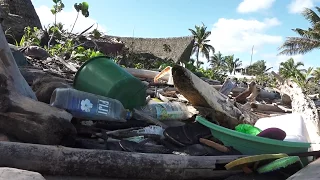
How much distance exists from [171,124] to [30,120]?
4.58ft

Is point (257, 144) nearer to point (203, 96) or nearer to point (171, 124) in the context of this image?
point (203, 96)

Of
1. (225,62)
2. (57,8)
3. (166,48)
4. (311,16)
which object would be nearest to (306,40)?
(311,16)

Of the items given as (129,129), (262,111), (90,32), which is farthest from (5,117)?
(90,32)

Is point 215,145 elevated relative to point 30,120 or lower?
lower

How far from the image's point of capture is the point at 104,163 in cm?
212

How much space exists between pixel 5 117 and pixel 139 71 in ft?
11.6

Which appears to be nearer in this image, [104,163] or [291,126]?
[104,163]

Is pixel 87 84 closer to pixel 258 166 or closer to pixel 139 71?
pixel 258 166

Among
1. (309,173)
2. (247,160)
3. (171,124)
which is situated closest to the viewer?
(309,173)

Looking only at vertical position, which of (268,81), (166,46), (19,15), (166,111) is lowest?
(268,81)

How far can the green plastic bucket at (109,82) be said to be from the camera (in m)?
3.14

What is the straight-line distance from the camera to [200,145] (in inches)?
106

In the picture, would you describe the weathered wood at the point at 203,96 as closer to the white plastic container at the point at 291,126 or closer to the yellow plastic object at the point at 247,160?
the white plastic container at the point at 291,126

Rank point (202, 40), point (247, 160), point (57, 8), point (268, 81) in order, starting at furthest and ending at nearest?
point (202, 40), point (268, 81), point (57, 8), point (247, 160)
